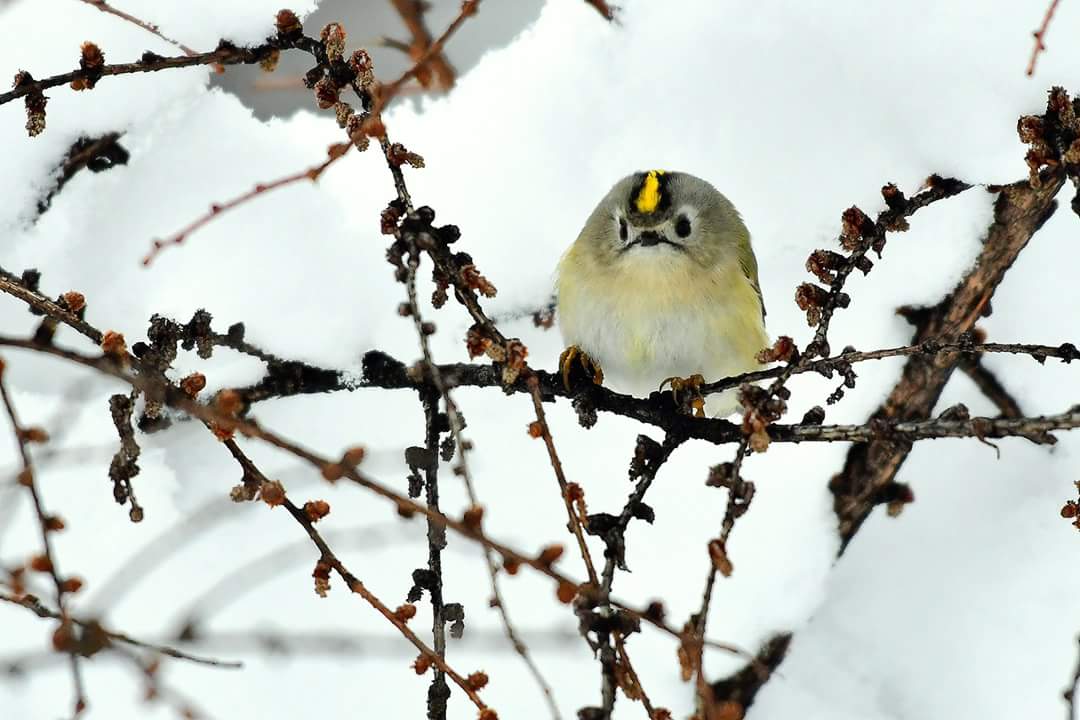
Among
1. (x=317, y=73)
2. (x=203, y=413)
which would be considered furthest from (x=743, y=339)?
(x=203, y=413)

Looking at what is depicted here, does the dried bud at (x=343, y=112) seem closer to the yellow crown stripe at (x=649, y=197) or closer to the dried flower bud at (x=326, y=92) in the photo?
the dried flower bud at (x=326, y=92)

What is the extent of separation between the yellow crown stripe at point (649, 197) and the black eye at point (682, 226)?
75 millimetres

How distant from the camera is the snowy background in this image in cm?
237

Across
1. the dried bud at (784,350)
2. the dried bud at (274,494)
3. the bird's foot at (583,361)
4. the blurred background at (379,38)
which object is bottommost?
the dried bud at (274,494)

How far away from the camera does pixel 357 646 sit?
2.00 metres

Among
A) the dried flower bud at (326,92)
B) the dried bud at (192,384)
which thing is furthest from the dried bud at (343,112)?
the dried bud at (192,384)

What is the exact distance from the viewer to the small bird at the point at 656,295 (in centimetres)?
254

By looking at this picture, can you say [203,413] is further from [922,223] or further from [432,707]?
[922,223]

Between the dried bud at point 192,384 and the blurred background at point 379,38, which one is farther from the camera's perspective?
the blurred background at point 379,38

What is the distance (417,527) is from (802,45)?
1.57 metres

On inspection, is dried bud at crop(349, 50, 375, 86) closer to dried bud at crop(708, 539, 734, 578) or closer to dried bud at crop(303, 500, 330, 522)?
dried bud at crop(303, 500, 330, 522)

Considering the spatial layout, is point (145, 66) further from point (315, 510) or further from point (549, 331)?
point (549, 331)

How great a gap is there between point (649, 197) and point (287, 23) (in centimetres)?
106

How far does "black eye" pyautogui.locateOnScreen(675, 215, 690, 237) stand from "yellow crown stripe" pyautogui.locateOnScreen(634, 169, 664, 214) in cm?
7
